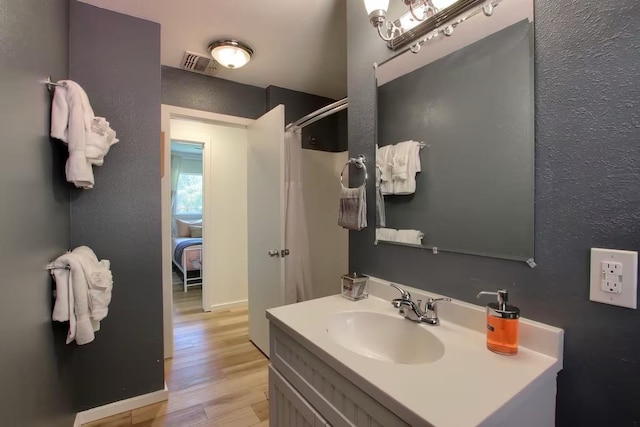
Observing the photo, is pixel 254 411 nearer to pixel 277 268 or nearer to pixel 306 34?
pixel 277 268

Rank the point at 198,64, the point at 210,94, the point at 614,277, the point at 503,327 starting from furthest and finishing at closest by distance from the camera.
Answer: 1. the point at 210,94
2. the point at 198,64
3. the point at 503,327
4. the point at 614,277

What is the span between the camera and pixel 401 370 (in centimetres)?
76

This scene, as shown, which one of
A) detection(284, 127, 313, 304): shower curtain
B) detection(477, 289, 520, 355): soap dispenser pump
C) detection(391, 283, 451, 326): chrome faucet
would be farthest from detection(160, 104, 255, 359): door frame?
detection(477, 289, 520, 355): soap dispenser pump

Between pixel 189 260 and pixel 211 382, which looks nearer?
pixel 211 382

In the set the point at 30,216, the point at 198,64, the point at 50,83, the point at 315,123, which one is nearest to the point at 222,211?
the point at 315,123

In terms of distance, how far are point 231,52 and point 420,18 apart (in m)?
1.44

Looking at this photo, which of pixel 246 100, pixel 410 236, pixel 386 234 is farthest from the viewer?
pixel 246 100

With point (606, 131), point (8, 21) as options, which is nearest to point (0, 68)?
point (8, 21)

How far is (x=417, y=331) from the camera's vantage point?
42.5 inches

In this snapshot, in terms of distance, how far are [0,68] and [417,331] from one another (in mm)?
1542

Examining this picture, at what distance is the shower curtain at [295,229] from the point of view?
235 centimetres

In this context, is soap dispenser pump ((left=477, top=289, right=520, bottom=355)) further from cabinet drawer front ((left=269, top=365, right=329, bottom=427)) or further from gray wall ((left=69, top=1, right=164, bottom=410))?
gray wall ((left=69, top=1, right=164, bottom=410))

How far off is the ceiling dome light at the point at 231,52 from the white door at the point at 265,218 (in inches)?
16.1

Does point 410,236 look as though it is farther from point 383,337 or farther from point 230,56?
point 230,56
